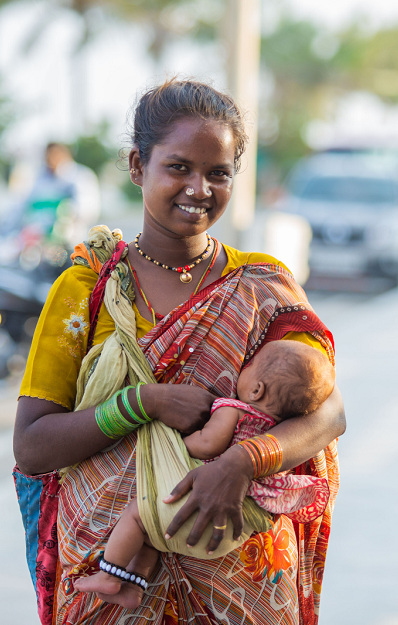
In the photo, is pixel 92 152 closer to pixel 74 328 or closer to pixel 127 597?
pixel 74 328

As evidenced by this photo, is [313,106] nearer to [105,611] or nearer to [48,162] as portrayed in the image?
[48,162]

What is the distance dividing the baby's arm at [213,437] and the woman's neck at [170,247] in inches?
20.1

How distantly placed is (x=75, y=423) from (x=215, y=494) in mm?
396

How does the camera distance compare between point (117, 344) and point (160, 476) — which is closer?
point (160, 476)

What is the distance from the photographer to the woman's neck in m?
1.90

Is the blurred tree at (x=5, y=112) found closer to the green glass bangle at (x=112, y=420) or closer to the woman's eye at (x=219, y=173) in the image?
the woman's eye at (x=219, y=173)

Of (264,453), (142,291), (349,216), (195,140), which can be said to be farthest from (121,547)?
(349,216)

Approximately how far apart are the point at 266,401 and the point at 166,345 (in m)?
0.28

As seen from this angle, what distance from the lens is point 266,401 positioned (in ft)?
5.48

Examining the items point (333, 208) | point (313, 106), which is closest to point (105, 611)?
point (333, 208)

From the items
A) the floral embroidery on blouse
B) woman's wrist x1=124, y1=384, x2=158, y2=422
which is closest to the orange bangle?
woman's wrist x1=124, y1=384, x2=158, y2=422

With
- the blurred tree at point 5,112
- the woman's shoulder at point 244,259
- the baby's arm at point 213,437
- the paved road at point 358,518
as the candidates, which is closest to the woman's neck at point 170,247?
the woman's shoulder at point 244,259

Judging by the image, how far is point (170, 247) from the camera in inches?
75.2

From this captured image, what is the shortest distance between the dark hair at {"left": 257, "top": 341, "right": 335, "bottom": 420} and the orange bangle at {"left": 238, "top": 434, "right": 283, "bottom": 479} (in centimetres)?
11
